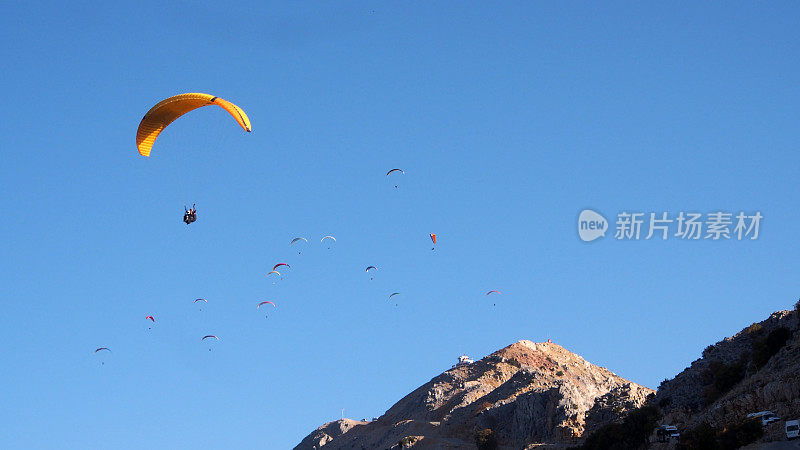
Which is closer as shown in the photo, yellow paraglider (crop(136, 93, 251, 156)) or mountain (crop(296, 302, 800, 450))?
mountain (crop(296, 302, 800, 450))

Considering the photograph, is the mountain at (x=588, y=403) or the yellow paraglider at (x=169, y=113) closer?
the mountain at (x=588, y=403)

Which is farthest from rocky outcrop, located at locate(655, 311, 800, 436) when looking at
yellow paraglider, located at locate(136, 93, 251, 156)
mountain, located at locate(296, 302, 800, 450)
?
yellow paraglider, located at locate(136, 93, 251, 156)

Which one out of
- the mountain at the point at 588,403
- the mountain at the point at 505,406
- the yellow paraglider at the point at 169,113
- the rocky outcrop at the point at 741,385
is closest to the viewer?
the rocky outcrop at the point at 741,385

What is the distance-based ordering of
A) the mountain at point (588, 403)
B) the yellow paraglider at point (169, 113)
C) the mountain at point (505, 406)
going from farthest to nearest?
the mountain at point (505, 406), the yellow paraglider at point (169, 113), the mountain at point (588, 403)

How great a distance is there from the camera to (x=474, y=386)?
145 metres

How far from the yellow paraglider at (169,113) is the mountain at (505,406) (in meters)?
51.2

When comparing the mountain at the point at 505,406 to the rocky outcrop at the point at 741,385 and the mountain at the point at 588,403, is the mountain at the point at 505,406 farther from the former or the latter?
the rocky outcrop at the point at 741,385

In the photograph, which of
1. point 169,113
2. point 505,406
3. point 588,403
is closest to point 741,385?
point 588,403

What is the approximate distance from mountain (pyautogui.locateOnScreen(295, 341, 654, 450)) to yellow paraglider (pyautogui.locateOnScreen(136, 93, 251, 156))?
51.2m

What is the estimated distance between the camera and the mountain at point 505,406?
10481 cm

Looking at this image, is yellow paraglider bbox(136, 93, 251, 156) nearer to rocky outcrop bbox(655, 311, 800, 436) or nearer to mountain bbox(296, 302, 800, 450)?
mountain bbox(296, 302, 800, 450)

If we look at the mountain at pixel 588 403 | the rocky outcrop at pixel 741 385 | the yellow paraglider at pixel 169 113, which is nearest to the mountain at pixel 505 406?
the mountain at pixel 588 403

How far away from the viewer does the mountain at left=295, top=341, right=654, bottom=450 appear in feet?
A: 344

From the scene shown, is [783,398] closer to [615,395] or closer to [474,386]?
[615,395]
